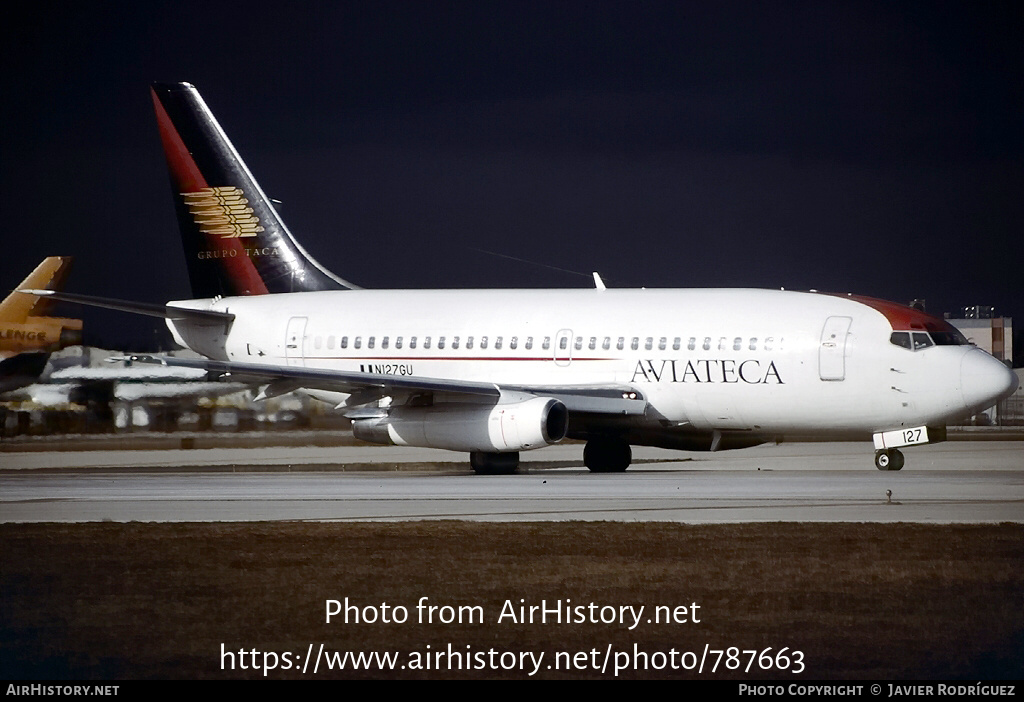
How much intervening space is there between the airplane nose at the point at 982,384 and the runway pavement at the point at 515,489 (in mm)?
1337

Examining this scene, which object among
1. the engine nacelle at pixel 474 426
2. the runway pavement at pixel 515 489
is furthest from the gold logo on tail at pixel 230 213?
the engine nacelle at pixel 474 426

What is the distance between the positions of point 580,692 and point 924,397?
19170 mm

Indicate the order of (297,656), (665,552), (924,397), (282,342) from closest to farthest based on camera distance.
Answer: (297,656), (665,552), (924,397), (282,342)

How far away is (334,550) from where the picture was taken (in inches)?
642

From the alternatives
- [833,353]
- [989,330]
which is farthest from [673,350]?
[989,330]

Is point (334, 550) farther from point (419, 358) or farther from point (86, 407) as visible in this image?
point (86, 407)

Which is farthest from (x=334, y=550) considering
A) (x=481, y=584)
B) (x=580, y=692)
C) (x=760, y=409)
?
(x=760, y=409)

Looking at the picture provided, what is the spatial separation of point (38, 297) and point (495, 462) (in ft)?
37.7

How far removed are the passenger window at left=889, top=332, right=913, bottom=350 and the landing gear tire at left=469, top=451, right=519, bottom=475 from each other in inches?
284

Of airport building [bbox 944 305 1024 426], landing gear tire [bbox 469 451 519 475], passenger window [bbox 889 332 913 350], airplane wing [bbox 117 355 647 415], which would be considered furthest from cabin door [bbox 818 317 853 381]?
airport building [bbox 944 305 1024 426]

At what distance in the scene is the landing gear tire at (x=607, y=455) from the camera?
31219 mm

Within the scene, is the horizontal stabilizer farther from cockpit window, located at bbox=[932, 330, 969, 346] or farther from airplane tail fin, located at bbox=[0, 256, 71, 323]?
cockpit window, located at bbox=[932, 330, 969, 346]

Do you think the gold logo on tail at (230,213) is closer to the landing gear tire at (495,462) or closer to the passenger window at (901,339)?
the landing gear tire at (495,462)

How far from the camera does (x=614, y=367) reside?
98.5ft
